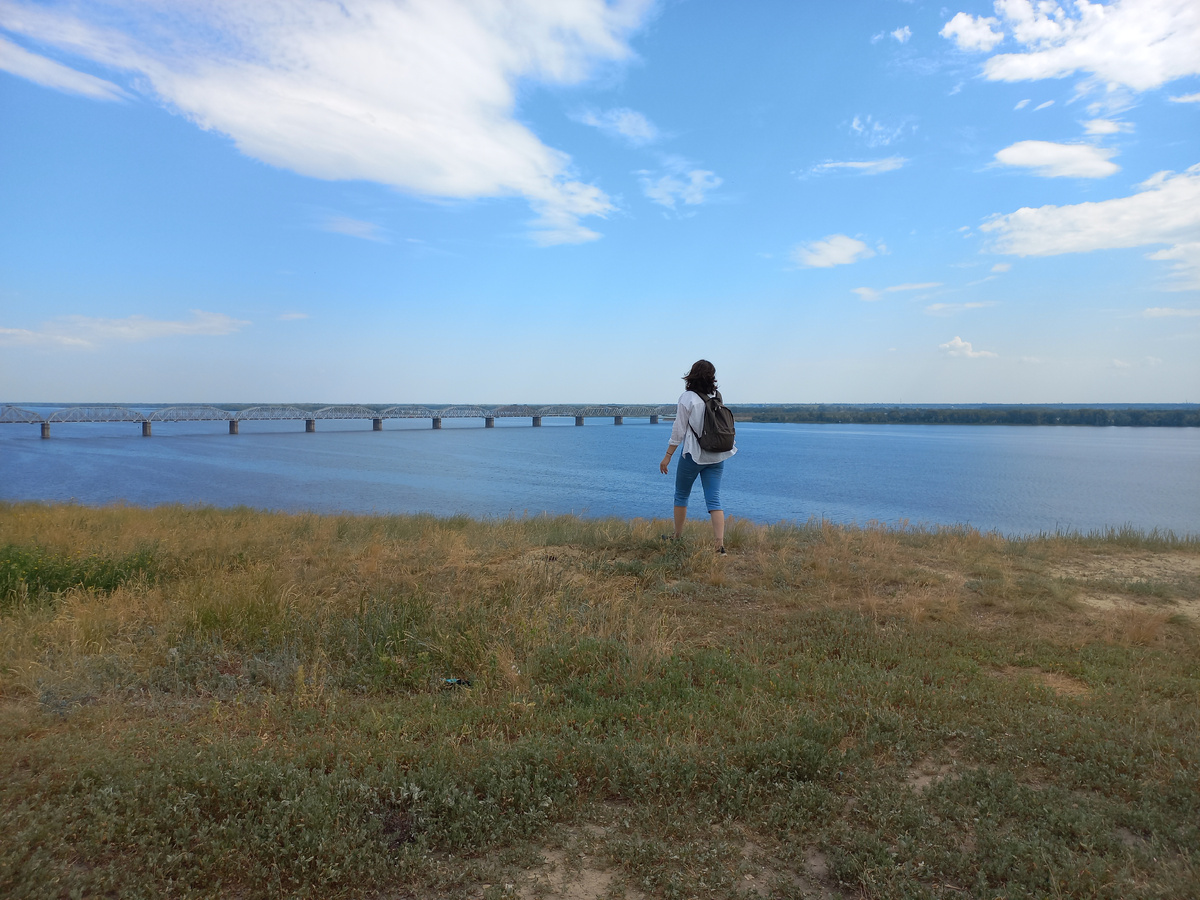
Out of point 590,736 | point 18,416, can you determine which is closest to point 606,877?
point 590,736

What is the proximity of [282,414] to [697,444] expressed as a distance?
4765 inches

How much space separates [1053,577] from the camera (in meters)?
8.18

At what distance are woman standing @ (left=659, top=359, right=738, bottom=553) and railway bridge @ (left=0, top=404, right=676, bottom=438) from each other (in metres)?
108

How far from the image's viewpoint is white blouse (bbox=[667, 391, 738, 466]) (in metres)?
8.15

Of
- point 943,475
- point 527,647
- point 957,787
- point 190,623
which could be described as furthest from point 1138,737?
point 943,475

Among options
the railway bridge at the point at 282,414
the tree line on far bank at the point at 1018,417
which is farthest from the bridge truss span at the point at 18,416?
the tree line on far bank at the point at 1018,417

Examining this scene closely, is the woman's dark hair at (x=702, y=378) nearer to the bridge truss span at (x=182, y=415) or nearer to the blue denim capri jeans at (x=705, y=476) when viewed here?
the blue denim capri jeans at (x=705, y=476)

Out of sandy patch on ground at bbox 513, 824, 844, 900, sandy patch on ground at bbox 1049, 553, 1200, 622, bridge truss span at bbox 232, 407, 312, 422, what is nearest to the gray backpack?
sandy patch on ground at bbox 1049, 553, 1200, 622

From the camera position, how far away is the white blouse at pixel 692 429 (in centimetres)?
815

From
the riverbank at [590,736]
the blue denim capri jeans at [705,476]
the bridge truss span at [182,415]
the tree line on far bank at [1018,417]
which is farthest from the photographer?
the tree line on far bank at [1018,417]

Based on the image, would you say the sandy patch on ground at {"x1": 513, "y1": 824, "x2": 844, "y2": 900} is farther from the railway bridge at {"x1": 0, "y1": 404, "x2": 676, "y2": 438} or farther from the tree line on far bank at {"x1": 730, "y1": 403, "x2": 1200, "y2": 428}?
the railway bridge at {"x1": 0, "y1": 404, "x2": 676, "y2": 438}

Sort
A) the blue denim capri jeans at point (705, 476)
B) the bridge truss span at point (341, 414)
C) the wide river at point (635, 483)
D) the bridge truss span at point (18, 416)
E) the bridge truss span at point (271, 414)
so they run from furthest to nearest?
the bridge truss span at point (341, 414) → the bridge truss span at point (271, 414) → the bridge truss span at point (18, 416) → the wide river at point (635, 483) → the blue denim capri jeans at point (705, 476)

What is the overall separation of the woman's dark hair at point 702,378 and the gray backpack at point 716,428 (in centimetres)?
18

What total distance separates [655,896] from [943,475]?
159 feet
